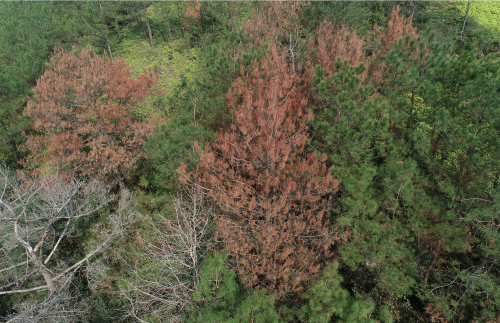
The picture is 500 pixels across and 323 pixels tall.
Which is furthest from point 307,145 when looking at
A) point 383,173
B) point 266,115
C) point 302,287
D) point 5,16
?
point 5,16

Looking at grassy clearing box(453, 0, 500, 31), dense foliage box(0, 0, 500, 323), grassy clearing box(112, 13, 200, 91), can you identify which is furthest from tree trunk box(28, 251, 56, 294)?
grassy clearing box(453, 0, 500, 31)

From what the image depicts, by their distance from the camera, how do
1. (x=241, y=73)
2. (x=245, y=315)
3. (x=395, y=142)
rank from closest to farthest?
(x=245, y=315) < (x=395, y=142) < (x=241, y=73)

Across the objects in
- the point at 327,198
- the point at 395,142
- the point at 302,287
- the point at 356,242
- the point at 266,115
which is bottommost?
the point at 302,287

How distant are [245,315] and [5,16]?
137 ft

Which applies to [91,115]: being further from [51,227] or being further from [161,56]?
[161,56]

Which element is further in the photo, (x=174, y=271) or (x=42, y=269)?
(x=42, y=269)

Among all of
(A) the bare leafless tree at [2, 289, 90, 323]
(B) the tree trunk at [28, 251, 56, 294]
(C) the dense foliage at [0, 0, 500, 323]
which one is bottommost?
(A) the bare leafless tree at [2, 289, 90, 323]

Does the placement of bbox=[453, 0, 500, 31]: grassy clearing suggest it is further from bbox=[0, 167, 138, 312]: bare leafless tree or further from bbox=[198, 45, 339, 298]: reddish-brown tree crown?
bbox=[0, 167, 138, 312]: bare leafless tree

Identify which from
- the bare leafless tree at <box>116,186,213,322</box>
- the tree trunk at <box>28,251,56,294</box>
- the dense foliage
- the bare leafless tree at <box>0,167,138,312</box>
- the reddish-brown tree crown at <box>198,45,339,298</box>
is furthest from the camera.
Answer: the bare leafless tree at <box>0,167,138,312</box>

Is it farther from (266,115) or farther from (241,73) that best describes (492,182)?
(241,73)

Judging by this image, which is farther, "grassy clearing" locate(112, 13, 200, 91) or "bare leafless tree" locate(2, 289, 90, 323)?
"grassy clearing" locate(112, 13, 200, 91)

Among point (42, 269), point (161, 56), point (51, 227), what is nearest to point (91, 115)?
point (51, 227)

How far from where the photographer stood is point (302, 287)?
759cm

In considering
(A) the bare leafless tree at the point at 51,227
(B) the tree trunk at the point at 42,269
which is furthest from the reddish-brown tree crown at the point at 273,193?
(B) the tree trunk at the point at 42,269
